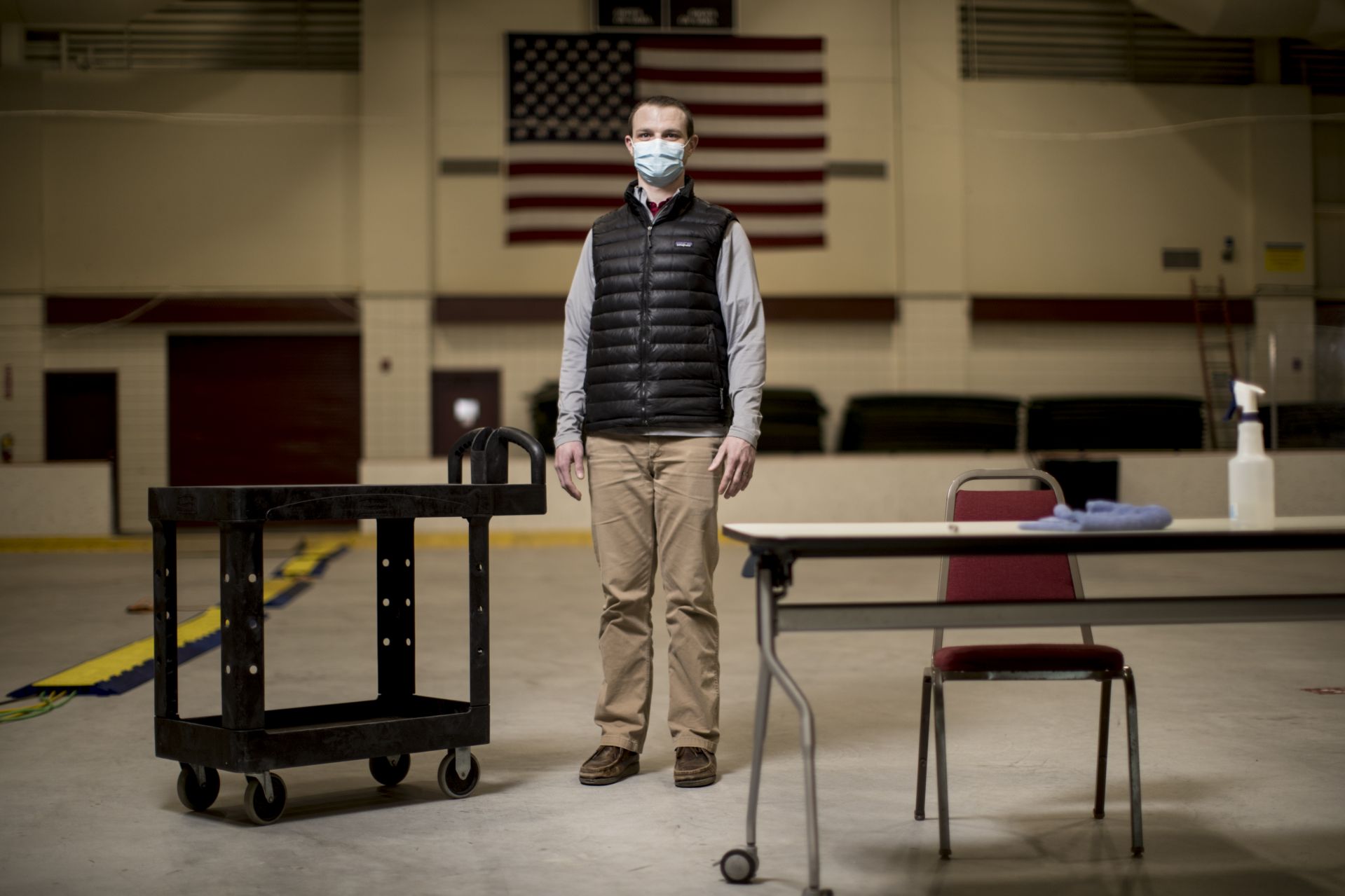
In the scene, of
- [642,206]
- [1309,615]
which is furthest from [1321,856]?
[642,206]

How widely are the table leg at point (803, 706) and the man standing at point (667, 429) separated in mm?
961

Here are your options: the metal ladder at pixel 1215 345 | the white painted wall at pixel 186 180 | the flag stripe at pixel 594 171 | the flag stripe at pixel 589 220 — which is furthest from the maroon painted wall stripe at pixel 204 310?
the metal ladder at pixel 1215 345

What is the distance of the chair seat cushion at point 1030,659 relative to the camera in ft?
8.89

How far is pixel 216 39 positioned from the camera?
14375 millimetres

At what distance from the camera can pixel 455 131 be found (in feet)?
45.9

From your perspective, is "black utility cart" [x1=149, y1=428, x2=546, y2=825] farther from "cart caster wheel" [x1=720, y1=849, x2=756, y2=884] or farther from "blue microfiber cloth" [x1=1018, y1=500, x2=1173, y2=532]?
"blue microfiber cloth" [x1=1018, y1=500, x2=1173, y2=532]

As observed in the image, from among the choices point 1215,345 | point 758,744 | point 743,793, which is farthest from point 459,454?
point 1215,345

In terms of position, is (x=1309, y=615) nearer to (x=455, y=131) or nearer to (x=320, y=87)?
(x=455, y=131)

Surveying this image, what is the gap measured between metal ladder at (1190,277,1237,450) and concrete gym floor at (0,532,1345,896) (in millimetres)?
9417

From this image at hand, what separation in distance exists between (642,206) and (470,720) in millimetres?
1442

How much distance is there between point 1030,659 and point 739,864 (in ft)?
2.56

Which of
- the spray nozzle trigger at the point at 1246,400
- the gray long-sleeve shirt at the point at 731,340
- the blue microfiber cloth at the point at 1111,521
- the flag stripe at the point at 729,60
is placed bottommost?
the blue microfiber cloth at the point at 1111,521

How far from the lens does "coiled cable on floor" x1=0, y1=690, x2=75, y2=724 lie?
4.24 meters

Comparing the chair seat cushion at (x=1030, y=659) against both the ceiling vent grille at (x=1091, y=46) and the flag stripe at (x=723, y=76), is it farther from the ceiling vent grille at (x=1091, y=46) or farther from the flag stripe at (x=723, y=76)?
the ceiling vent grille at (x=1091, y=46)
